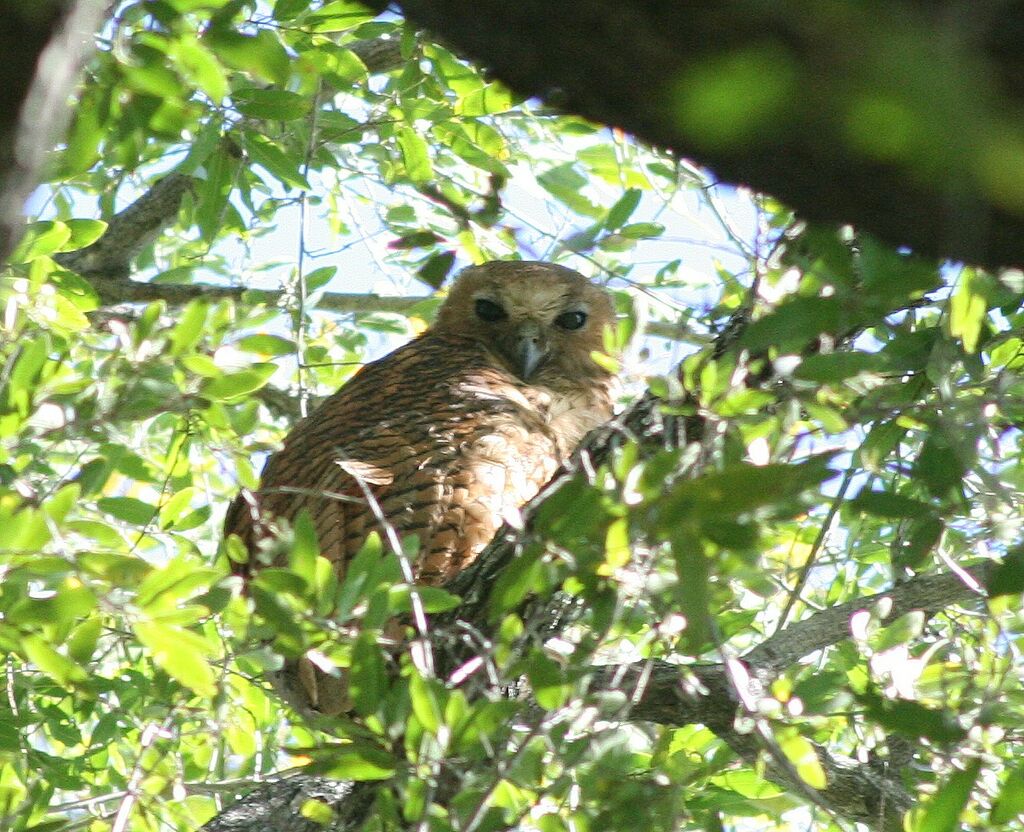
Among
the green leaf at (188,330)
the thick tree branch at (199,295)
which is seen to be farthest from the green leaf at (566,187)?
the thick tree branch at (199,295)

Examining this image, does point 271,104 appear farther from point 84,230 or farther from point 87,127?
point 87,127

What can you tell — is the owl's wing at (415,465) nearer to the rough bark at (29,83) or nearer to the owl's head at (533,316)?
the owl's head at (533,316)

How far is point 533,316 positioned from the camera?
5090 mm

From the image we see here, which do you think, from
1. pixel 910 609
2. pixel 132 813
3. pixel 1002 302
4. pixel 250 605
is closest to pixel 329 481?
pixel 132 813

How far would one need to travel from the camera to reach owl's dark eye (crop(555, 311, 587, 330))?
5.16 m

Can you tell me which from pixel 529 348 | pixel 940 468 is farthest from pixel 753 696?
pixel 529 348

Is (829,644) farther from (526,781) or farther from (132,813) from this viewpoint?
(132,813)

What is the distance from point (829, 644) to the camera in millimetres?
2855

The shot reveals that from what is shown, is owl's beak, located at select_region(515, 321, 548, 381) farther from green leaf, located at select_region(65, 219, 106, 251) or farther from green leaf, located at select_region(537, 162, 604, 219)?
green leaf, located at select_region(65, 219, 106, 251)

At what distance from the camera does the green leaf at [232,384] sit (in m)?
2.17

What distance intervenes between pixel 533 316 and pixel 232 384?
298cm

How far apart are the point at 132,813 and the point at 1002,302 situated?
1.98 meters

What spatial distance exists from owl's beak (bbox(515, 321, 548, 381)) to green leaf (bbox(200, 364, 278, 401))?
2.64 meters

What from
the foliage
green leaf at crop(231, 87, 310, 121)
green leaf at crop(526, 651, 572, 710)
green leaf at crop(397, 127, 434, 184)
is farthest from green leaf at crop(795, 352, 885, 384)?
green leaf at crop(397, 127, 434, 184)
